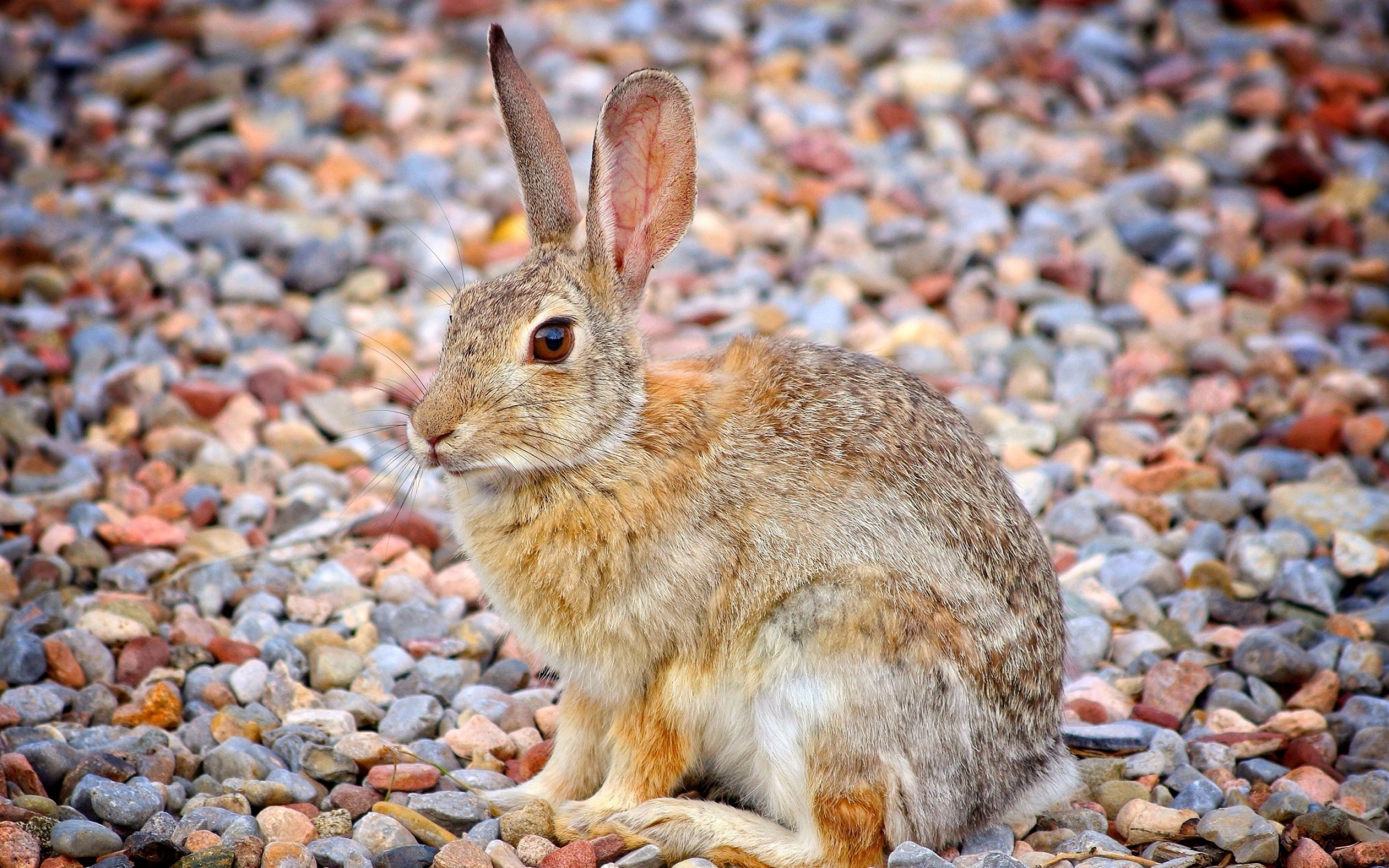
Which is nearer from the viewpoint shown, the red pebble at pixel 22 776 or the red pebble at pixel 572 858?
the red pebble at pixel 572 858

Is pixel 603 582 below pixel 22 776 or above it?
above

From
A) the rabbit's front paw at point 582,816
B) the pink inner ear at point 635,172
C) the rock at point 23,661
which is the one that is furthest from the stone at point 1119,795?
the rock at point 23,661

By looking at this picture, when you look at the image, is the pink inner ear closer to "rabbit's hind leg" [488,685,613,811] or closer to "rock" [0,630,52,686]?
"rabbit's hind leg" [488,685,613,811]

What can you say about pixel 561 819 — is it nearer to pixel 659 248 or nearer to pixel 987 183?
pixel 659 248

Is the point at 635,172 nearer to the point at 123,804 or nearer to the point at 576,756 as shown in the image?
the point at 576,756

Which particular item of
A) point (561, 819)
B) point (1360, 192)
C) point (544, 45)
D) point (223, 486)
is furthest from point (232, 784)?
point (1360, 192)

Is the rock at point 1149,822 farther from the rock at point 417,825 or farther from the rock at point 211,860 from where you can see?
the rock at point 211,860

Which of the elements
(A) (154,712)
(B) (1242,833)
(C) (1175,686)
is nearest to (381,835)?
(A) (154,712)
